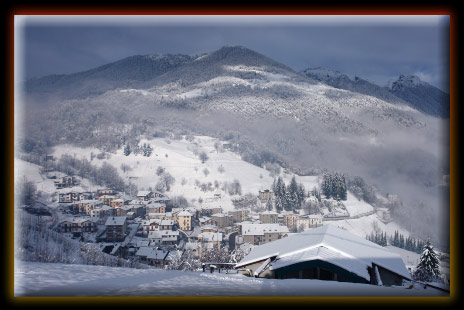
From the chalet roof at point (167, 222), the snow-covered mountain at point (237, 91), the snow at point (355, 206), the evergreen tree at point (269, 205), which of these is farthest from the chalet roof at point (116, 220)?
the snow-covered mountain at point (237, 91)

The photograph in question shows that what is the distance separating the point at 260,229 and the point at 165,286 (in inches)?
311

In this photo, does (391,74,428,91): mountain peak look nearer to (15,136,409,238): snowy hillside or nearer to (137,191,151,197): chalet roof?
(15,136,409,238): snowy hillside

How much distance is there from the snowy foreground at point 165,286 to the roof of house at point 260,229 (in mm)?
7267

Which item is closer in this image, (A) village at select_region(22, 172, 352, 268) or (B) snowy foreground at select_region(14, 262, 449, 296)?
(B) snowy foreground at select_region(14, 262, 449, 296)

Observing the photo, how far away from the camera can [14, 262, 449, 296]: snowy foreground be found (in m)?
1.63

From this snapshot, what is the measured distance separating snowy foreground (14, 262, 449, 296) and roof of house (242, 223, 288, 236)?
7.27 meters

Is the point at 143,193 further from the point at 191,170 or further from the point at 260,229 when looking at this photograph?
the point at 260,229

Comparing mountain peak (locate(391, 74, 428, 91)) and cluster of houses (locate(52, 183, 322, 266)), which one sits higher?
mountain peak (locate(391, 74, 428, 91))

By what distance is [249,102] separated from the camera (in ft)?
72.7

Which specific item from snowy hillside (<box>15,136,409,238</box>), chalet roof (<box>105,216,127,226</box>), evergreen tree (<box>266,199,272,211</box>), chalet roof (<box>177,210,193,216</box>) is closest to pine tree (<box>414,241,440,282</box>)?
snowy hillside (<box>15,136,409,238</box>)

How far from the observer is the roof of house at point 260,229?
922 centimetres

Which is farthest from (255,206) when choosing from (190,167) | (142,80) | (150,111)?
(142,80)

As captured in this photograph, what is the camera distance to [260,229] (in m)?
9.45
